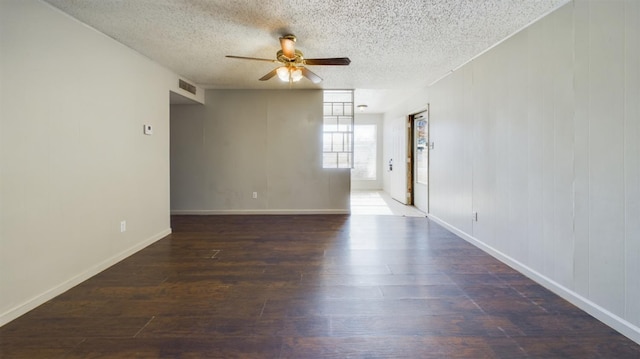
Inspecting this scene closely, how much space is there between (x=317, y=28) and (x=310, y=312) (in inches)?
106

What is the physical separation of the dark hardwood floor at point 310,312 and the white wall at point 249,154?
7.59 ft

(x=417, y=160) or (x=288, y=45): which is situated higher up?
(x=288, y=45)

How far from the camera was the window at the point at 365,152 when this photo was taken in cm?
962

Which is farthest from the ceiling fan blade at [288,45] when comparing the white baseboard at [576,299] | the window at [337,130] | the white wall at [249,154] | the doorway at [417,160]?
the doorway at [417,160]

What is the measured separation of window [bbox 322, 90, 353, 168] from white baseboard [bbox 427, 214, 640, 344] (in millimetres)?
3161

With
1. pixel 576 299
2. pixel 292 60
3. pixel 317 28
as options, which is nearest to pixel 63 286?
pixel 292 60

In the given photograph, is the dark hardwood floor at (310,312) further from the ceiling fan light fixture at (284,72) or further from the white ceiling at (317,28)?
the white ceiling at (317,28)

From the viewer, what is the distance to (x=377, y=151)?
9672mm

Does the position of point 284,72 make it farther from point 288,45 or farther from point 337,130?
point 337,130

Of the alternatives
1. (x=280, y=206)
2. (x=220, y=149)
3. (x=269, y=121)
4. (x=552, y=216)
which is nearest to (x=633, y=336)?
(x=552, y=216)

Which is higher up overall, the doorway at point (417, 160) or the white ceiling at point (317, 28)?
the white ceiling at point (317, 28)

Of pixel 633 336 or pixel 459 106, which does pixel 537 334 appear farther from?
pixel 459 106

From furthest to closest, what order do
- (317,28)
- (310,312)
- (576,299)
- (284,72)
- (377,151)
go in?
(377,151), (284,72), (317,28), (576,299), (310,312)

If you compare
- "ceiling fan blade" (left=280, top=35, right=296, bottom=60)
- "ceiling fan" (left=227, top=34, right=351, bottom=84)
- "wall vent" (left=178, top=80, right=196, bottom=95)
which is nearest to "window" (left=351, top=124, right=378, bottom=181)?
"wall vent" (left=178, top=80, right=196, bottom=95)
